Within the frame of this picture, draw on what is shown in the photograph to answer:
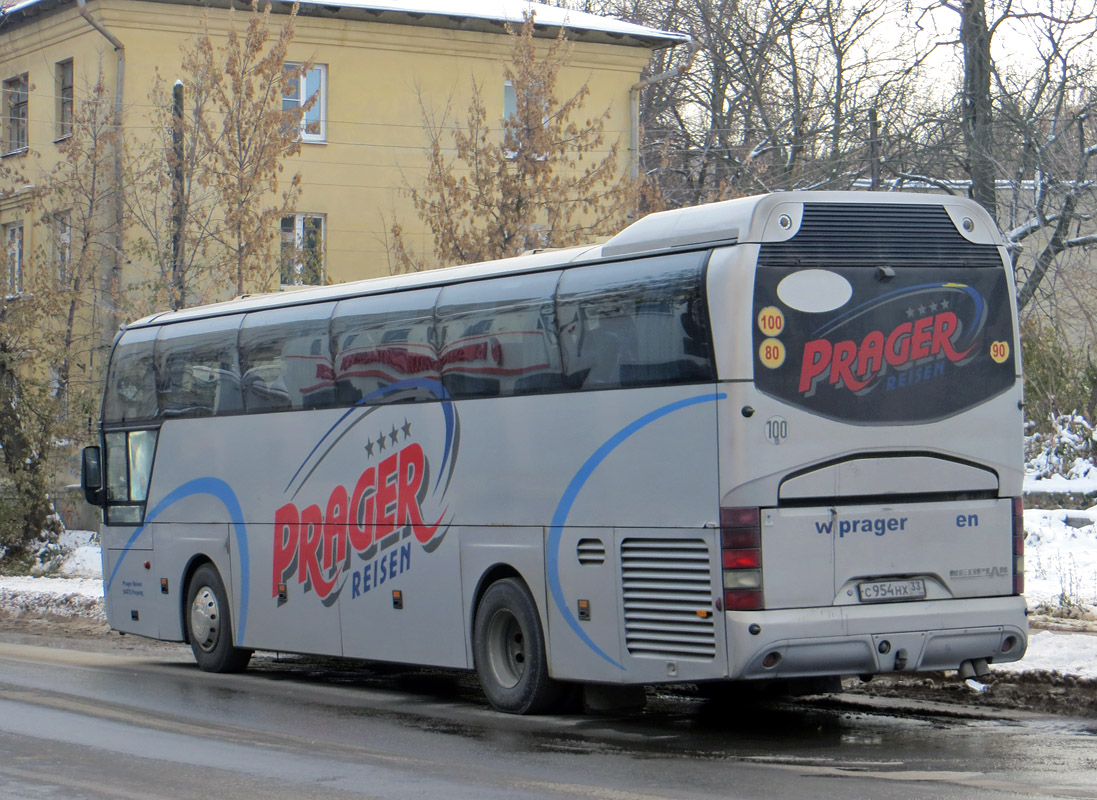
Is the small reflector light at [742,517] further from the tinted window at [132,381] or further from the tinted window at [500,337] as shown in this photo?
the tinted window at [132,381]

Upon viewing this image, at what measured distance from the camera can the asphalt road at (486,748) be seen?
8781mm

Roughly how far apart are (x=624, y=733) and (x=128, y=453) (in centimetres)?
809

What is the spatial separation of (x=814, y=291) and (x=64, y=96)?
27.7 metres

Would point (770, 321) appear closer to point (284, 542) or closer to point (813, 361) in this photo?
point (813, 361)

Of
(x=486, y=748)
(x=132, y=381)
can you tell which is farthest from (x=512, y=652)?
(x=132, y=381)

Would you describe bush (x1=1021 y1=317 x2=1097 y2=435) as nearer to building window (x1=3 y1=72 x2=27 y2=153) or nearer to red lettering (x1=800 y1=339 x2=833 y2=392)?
red lettering (x1=800 y1=339 x2=833 y2=392)

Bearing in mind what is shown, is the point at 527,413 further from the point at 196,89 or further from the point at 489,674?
the point at 196,89

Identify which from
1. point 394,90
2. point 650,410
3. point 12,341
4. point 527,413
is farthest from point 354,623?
point 394,90

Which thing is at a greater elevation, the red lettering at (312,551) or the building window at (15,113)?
the building window at (15,113)

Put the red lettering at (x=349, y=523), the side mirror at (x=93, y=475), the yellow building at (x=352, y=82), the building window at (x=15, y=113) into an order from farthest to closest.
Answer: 1. the building window at (x=15, y=113)
2. the yellow building at (x=352, y=82)
3. the side mirror at (x=93, y=475)
4. the red lettering at (x=349, y=523)

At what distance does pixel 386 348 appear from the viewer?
13.5m

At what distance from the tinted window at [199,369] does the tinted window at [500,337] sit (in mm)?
3412

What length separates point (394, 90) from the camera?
36.2 metres

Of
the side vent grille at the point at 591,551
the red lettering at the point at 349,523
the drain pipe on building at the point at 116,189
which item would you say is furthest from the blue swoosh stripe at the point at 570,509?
the drain pipe on building at the point at 116,189
